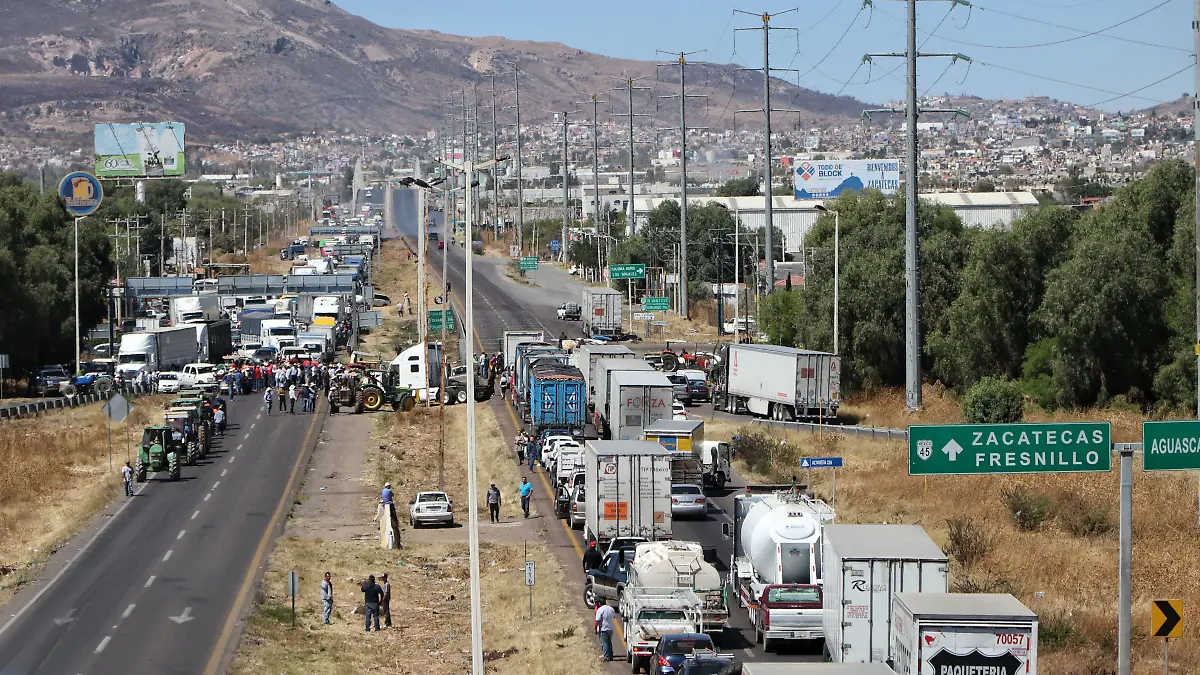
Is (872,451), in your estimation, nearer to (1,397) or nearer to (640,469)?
(640,469)

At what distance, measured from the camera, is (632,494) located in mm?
35375

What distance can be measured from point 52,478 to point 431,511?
621 inches

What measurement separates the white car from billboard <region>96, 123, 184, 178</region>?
360ft

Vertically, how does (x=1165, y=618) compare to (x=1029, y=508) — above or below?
Result: above

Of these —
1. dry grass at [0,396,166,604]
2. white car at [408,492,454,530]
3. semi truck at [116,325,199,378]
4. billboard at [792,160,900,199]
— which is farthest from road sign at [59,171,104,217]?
billboard at [792,160,900,199]

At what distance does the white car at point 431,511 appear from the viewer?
1732 inches

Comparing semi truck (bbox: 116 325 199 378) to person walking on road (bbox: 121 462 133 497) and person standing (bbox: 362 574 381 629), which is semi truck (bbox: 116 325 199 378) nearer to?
person walking on road (bbox: 121 462 133 497)

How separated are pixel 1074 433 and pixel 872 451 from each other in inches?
1171

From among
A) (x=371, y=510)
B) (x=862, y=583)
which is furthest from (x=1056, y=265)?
(x=862, y=583)

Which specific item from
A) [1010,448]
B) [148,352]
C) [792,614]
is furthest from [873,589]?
[148,352]

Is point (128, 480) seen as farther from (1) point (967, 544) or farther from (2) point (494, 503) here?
(1) point (967, 544)

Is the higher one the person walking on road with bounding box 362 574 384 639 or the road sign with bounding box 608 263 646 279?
the road sign with bounding box 608 263 646 279

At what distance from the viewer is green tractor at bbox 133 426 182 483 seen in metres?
51.9

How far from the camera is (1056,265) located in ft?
207
